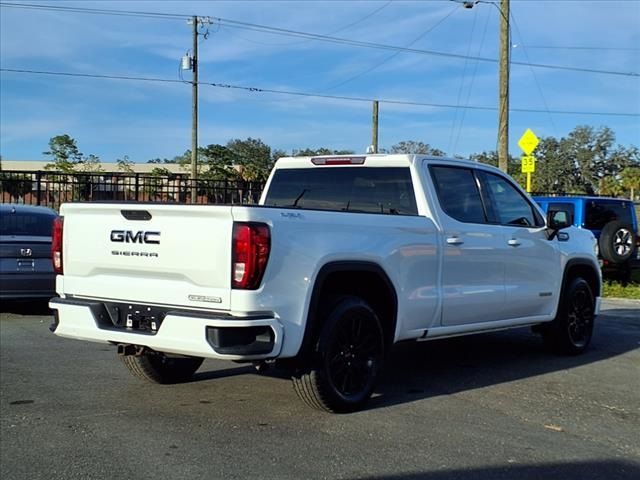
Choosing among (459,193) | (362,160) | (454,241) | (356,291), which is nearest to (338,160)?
(362,160)

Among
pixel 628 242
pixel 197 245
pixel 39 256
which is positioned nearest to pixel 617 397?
pixel 197 245

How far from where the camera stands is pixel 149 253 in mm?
4996

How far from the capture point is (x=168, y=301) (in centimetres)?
490

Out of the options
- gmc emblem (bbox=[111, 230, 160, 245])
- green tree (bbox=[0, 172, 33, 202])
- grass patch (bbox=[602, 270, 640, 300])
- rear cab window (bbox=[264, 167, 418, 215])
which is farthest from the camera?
green tree (bbox=[0, 172, 33, 202])

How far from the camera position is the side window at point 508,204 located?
698 cm

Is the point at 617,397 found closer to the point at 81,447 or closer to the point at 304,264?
the point at 304,264

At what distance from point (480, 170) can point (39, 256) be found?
A: 6194mm

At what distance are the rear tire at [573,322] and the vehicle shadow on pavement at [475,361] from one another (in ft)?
0.43

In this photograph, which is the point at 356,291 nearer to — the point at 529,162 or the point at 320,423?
the point at 320,423

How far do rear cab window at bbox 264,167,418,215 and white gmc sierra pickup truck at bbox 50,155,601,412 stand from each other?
13 mm

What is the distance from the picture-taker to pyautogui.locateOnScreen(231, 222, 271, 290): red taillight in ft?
15.0

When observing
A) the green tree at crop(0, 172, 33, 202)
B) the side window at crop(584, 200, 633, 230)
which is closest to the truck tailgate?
the side window at crop(584, 200, 633, 230)

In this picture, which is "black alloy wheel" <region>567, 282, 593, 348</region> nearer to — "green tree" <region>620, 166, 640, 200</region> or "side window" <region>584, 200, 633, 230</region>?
"side window" <region>584, 200, 633, 230</region>

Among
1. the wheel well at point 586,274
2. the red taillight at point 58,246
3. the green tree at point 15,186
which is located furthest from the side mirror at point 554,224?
the green tree at point 15,186
